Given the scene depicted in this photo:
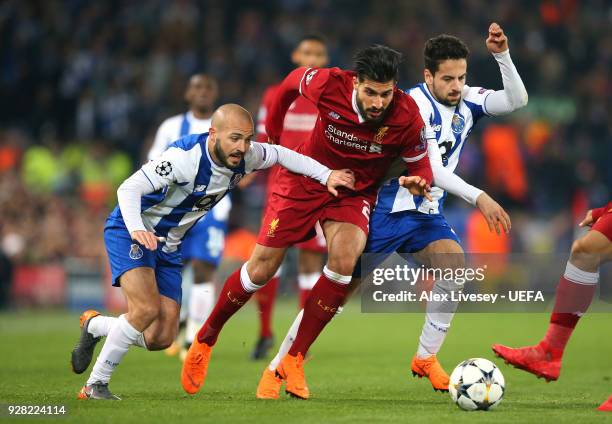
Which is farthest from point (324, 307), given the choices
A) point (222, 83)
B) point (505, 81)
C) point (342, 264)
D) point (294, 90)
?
point (222, 83)

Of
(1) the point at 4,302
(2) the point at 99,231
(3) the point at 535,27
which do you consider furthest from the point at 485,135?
(1) the point at 4,302

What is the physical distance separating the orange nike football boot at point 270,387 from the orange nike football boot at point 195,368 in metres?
0.41

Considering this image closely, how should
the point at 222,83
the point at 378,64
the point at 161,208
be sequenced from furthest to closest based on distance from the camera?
the point at 222,83, the point at 161,208, the point at 378,64

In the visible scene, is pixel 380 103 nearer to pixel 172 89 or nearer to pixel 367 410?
pixel 367 410

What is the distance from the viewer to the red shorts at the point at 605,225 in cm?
686

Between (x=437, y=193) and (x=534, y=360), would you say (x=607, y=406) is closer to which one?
(x=534, y=360)

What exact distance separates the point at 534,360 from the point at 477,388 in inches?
28.9

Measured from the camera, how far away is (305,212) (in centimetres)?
737

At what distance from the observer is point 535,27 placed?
20.8m

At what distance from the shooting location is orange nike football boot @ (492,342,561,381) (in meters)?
7.04

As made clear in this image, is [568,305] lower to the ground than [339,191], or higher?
lower

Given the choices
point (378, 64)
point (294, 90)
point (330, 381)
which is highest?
point (378, 64)

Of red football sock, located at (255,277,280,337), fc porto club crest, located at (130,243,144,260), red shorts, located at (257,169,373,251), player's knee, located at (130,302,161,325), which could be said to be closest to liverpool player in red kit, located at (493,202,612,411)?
red shorts, located at (257,169,373,251)

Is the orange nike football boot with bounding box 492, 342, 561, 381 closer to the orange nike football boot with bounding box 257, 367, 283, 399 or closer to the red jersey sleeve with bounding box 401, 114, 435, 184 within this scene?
the red jersey sleeve with bounding box 401, 114, 435, 184
